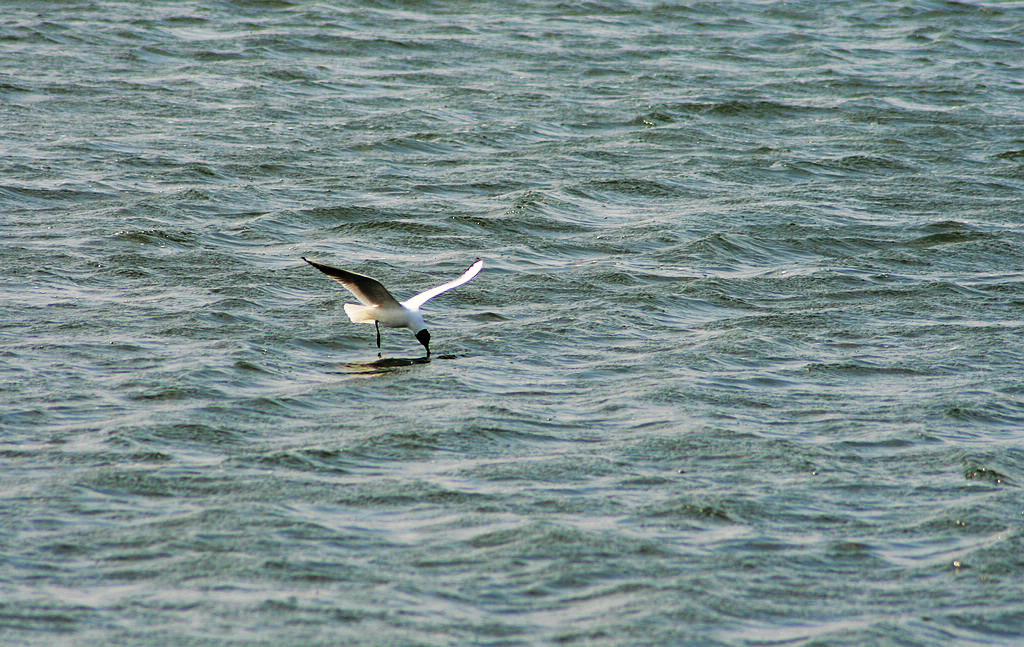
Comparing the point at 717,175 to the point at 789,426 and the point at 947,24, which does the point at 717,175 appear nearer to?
the point at 789,426

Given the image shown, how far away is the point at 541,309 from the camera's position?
10102 millimetres

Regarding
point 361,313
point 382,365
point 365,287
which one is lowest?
point 382,365

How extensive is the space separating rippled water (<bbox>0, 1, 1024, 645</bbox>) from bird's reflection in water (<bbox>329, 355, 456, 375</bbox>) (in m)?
0.03

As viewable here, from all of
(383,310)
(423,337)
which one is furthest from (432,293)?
(383,310)

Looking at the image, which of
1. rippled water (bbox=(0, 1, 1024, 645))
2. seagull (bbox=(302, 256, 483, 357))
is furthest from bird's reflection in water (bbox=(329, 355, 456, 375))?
seagull (bbox=(302, 256, 483, 357))

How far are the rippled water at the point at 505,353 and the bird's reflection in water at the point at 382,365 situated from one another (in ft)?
0.11

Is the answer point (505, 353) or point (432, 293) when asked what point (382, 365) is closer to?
point (432, 293)

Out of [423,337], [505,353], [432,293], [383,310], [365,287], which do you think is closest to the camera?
[365,287]

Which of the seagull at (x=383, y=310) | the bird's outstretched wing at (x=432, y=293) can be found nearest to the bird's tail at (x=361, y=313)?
the seagull at (x=383, y=310)

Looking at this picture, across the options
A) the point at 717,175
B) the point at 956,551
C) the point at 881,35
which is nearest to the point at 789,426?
the point at 956,551

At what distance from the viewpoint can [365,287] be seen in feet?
28.1

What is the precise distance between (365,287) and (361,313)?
371 millimetres

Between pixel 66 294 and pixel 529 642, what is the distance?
228 inches

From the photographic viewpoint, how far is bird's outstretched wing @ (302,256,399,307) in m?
8.36
